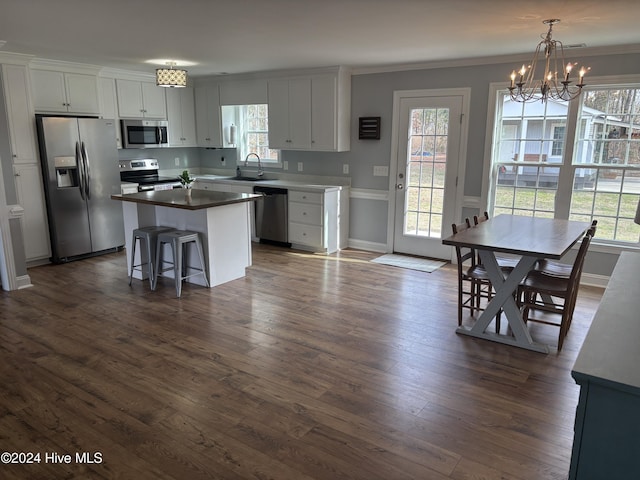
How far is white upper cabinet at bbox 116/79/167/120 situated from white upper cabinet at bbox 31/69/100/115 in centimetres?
40

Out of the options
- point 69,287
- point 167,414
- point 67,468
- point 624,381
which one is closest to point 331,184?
point 69,287

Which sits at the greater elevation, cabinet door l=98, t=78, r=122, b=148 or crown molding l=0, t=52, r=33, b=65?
crown molding l=0, t=52, r=33, b=65

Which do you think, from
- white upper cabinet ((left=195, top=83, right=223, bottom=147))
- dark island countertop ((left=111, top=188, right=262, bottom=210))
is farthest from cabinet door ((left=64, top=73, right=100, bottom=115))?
dark island countertop ((left=111, top=188, right=262, bottom=210))

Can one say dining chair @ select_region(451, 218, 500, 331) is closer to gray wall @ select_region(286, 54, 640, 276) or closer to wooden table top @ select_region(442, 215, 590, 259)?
wooden table top @ select_region(442, 215, 590, 259)

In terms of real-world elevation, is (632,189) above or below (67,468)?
above

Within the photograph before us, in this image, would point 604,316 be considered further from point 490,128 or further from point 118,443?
point 490,128

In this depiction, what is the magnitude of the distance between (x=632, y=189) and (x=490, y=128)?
1.50 meters

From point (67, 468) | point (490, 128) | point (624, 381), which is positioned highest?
point (490, 128)

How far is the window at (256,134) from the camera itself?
281 inches

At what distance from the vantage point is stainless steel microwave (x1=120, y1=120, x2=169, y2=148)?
21.1 ft

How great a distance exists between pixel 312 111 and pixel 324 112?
0.19 meters

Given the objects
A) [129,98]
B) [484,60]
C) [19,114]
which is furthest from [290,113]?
[19,114]

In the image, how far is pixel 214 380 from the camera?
295 centimetres

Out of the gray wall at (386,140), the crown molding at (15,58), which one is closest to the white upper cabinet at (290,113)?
the gray wall at (386,140)
